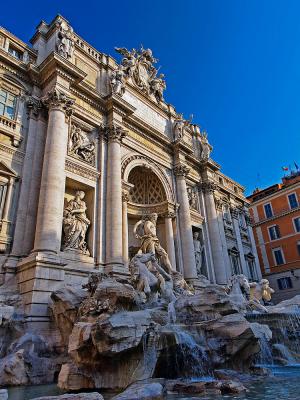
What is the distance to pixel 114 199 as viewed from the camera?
14.4 metres

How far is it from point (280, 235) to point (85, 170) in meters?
24.1

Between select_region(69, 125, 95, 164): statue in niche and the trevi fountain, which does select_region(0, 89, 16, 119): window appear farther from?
select_region(69, 125, 95, 164): statue in niche

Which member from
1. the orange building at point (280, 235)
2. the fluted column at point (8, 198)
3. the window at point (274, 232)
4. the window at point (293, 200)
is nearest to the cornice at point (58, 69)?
the fluted column at point (8, 198)

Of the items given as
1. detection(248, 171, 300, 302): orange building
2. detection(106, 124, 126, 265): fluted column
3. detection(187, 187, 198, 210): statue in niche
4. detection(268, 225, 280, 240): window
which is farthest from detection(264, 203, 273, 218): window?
detection(106, 124, 126, 265): fluted column

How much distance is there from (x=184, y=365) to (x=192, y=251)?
39.1ft

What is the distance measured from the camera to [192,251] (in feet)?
60.0

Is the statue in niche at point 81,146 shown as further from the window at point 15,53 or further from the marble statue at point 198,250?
the marble statue at point 198,250

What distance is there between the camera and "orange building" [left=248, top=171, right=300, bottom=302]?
2950 centimetres

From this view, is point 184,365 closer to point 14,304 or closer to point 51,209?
point 14,304

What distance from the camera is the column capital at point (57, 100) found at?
13461 mm

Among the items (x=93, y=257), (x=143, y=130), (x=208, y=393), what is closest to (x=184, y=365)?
(x=208, y=393)

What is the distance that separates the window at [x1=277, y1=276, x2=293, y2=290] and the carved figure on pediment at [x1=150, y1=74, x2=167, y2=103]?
66.3 feet

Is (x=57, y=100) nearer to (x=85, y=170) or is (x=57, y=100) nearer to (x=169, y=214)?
(x=85, y=170)

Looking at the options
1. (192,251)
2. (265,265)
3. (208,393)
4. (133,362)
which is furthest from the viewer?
(265,265)
